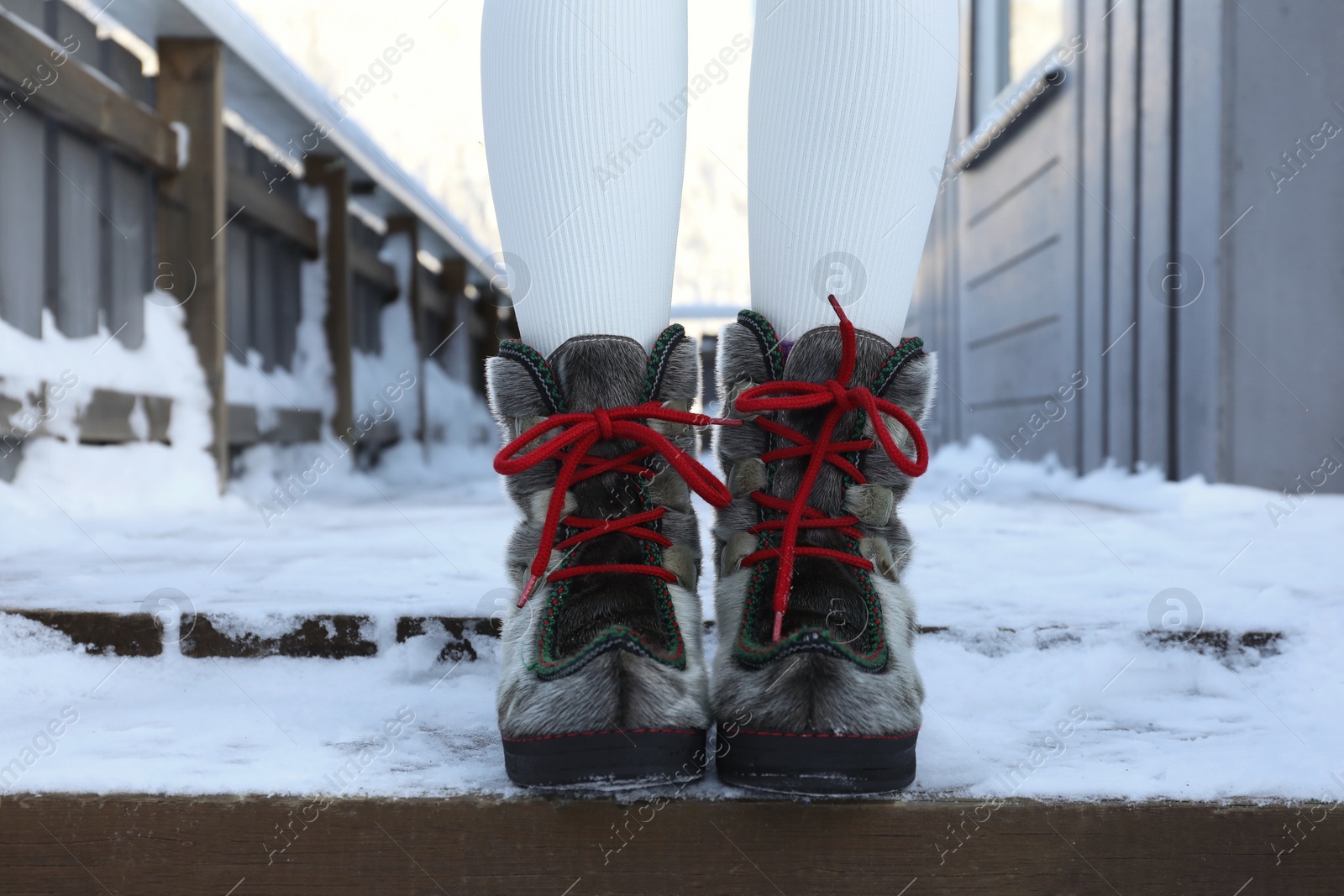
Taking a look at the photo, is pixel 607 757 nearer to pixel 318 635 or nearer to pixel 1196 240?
pixel 318 635

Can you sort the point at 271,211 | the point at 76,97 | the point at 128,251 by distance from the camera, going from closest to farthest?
1. the point at 76,97
2. the point at 128,251
3. the point at 271,211

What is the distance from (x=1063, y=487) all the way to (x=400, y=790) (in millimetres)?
2705

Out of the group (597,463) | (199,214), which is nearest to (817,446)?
(597,463)

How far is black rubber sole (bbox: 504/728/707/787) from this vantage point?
0.56 m

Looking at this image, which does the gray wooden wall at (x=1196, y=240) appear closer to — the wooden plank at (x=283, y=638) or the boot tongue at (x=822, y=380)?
the boot tongue at (x=822, y=380)

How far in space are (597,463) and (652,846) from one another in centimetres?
27

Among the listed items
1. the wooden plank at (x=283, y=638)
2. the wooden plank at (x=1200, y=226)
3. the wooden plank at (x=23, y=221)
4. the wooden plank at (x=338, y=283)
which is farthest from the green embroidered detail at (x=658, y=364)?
the wooden plank at (x=338, y=283)

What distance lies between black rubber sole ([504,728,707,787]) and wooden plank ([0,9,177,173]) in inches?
76.5

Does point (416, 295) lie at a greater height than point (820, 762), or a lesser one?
greater

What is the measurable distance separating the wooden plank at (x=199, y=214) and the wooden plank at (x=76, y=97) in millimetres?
67

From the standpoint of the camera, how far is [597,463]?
648 millimetres

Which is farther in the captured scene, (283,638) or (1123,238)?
(1123,238)

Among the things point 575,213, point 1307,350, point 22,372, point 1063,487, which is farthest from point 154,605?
point 1063,487

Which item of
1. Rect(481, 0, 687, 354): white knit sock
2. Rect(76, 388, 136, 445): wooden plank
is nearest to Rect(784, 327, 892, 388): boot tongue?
Rect(481, 0, 687, 354): white knit sock
